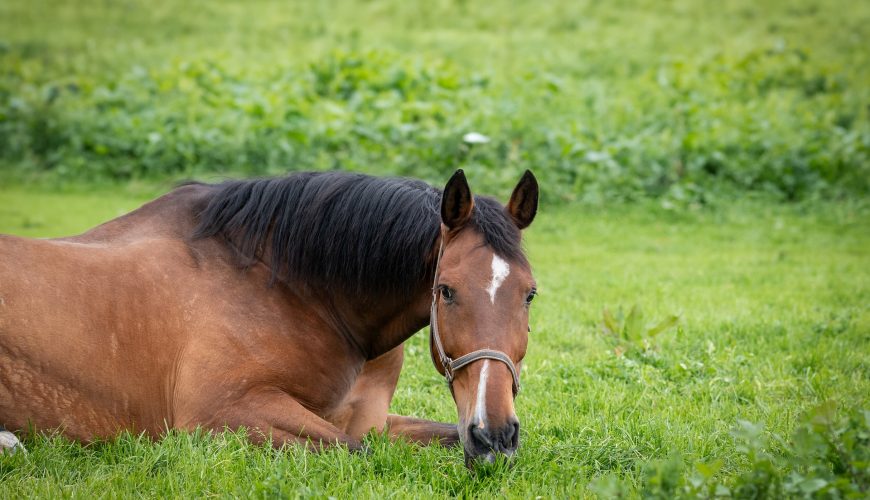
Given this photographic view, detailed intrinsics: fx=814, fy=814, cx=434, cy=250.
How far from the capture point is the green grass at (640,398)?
3.39 metres

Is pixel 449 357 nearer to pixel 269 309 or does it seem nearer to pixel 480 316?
pixel 480 316

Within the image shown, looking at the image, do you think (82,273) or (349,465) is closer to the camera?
(349,465)

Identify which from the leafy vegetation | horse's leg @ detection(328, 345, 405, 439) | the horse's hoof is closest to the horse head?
horse's leg @ detection(328, 345, 405, 439)

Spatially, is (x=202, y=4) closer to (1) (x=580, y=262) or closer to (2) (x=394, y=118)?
(2) (x=394, y=118)

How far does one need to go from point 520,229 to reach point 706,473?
4.79ft

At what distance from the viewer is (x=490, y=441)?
332 cm

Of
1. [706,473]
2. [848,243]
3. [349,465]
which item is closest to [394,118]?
[848,243]

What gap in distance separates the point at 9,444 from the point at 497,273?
2365mm

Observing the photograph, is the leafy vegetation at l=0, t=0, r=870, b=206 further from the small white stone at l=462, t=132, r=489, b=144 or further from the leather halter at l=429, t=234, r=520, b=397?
the leather halter at l=429, t=234, r=520, b=397

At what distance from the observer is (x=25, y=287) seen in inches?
156

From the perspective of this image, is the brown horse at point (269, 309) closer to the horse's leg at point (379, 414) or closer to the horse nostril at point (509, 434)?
the horse's leg at point (379, 414)

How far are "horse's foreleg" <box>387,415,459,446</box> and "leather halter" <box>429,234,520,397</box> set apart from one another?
0.65 meters

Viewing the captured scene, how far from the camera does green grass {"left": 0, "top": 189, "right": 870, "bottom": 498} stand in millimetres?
3387

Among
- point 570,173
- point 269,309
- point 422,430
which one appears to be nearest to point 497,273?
point 422,430
